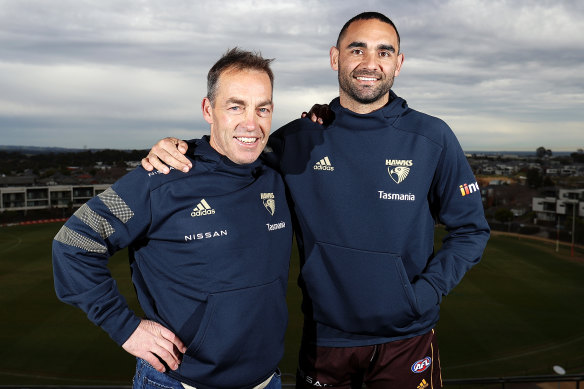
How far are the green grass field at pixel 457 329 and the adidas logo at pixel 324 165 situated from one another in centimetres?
1401

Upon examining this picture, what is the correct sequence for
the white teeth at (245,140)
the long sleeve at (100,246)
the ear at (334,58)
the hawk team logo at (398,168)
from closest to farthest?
1. the long sleeve at (100,246)
2. the white teeth at (245,140)
3. the hawk team logo at (398,168)
4. the ear at (334,58)

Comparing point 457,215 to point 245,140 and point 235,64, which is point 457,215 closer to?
point 245,140

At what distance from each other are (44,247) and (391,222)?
43673 mm

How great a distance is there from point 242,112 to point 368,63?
1.08 metres

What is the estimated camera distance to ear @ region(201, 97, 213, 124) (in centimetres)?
293

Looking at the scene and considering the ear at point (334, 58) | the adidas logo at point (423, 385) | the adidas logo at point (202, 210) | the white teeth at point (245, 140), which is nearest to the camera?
the adidas logo at point (202, 210)

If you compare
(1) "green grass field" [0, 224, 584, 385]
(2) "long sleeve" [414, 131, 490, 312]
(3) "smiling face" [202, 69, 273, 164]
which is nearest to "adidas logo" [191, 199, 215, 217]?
(3) "smiling face" [202, 69, 273, 164]

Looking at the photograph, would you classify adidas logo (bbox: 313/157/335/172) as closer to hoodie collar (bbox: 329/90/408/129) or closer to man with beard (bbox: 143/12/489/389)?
man with beard (bbox: 143/12/489/389)

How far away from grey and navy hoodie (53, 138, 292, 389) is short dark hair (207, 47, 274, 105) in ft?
1.45

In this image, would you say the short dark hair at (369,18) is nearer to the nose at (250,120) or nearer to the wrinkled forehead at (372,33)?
the wrinkled forehead at (372,33)

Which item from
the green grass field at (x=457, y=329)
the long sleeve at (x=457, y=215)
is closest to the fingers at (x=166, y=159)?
the long sleeve at (x=457, y=215)

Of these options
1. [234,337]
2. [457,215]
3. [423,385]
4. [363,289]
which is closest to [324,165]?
[363,289]

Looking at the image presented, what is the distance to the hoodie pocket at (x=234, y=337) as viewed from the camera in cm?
268

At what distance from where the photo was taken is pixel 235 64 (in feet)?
9.09
